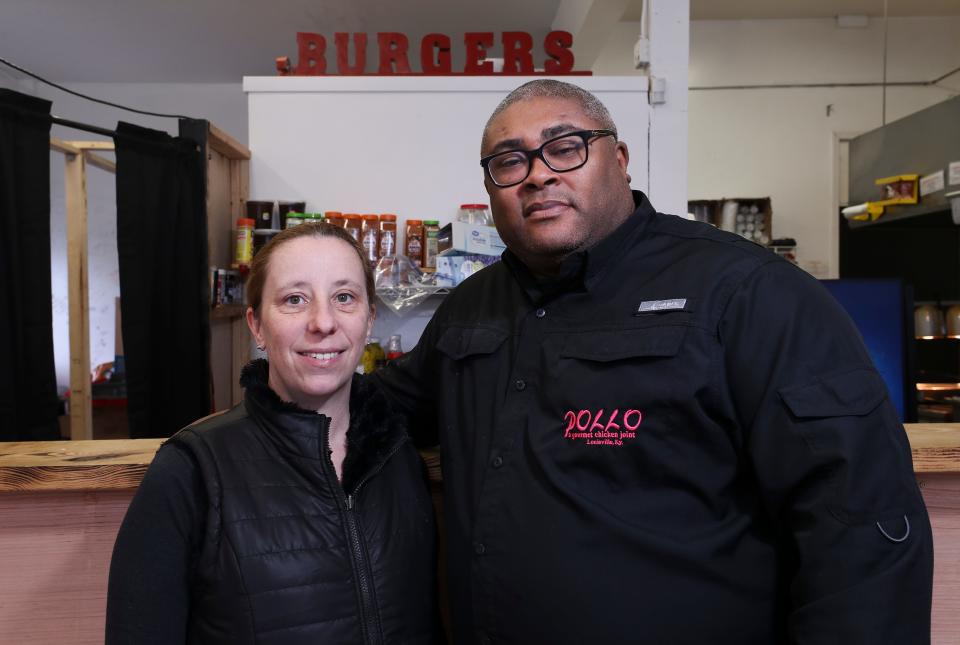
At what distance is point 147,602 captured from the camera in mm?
1081

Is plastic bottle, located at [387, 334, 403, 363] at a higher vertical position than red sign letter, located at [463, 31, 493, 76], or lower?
lower

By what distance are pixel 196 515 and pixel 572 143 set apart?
37.3 inches

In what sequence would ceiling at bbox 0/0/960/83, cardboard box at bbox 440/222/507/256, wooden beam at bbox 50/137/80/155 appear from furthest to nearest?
1. ceiling at bbox 0/0/960/83
2. wooden beam at bbox 50/137/80/155
3. cardboard box at bbox 440/222/507/256

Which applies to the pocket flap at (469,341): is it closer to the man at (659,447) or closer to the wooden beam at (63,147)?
the man at (659,447)

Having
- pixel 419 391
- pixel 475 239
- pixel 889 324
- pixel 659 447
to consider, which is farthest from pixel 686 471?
pixel 475 239

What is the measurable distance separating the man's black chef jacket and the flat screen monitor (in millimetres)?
1379

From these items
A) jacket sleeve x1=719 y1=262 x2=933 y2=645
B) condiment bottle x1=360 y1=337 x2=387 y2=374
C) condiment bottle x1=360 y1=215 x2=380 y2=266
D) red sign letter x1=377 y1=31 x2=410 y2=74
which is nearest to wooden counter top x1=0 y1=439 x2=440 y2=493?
jacket sleeve x1=719 y1=262 x2=933 y2=645

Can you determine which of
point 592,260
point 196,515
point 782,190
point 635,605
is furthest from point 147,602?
point 782,190

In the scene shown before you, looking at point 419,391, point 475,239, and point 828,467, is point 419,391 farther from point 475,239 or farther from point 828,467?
point 475,239

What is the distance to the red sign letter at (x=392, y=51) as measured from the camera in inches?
167

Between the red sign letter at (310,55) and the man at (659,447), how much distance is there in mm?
3078

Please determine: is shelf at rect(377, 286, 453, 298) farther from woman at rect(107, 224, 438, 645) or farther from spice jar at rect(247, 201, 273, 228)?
woman at rect(107, 224, 438, 645)

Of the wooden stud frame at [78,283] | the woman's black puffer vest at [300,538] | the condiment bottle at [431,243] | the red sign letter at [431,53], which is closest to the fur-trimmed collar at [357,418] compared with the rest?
the woman's black puffer vest at [300,538]

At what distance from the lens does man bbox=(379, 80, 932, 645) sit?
1064 mm
